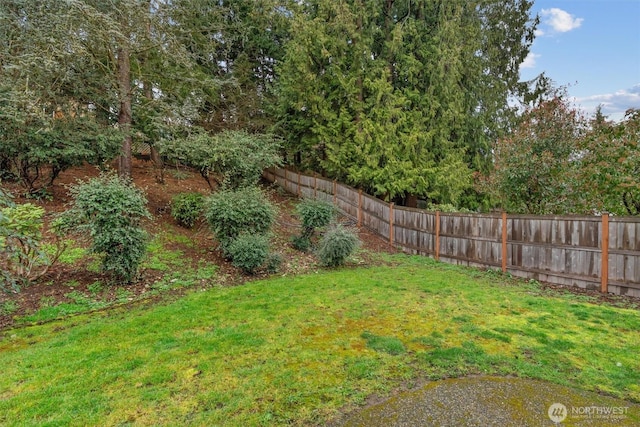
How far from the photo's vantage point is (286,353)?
371 cm

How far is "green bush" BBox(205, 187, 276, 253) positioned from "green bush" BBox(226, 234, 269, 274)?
1.55 feet

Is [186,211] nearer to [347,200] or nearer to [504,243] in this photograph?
[347,200]

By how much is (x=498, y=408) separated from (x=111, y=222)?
6.05 metres

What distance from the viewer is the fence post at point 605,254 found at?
5.93 meters

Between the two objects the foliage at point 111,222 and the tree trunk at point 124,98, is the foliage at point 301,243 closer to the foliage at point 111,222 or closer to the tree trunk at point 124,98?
the foliage at point 111,222

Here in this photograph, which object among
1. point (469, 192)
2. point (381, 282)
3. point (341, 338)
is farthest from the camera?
point (469, 192)

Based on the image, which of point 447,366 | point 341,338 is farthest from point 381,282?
point 447,366

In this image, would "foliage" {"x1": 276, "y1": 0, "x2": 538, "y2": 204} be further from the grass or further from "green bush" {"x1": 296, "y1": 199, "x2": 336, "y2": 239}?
the grass

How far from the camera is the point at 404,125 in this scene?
12.9 m

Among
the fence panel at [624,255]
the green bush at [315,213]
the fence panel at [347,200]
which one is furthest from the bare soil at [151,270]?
the fence panel at [624,255]

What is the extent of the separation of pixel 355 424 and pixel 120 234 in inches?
202

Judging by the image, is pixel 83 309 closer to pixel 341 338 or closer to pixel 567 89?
pixel 341 338

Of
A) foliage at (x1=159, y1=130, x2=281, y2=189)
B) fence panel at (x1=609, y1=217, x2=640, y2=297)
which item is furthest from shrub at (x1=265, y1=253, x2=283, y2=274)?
fence panel at (x1=609, y1=217, x2=640, y2=297)

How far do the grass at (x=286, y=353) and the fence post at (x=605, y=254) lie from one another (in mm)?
742
